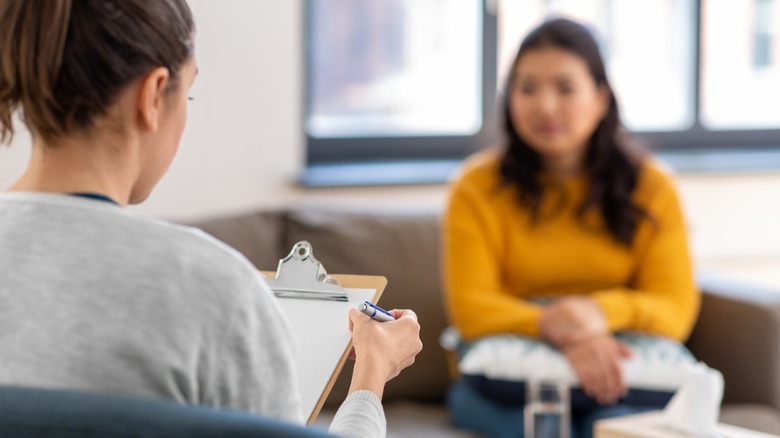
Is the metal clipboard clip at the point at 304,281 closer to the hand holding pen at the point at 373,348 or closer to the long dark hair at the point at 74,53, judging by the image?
the hand holding pen at the point at 373,348

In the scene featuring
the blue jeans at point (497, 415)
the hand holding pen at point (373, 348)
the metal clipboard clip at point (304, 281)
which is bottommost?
the blue jeans at point (497, 415)

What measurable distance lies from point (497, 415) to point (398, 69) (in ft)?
4.98

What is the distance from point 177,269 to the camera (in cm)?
90

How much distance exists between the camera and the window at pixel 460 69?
352cm

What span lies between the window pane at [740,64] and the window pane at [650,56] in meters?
0.07

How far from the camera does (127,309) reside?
2.91ft

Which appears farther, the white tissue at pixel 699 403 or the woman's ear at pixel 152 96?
the white tissue at pixel 699 403

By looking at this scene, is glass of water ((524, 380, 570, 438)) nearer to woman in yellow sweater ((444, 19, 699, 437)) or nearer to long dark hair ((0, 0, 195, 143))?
woman in yellow sweater ((444, 19, 699, 437))

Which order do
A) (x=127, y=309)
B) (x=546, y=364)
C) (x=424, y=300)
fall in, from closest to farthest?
(x=127, y=309) < (x=546, y=364) < (x=424, y=300)

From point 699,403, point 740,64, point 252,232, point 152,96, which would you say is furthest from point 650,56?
point 152,96

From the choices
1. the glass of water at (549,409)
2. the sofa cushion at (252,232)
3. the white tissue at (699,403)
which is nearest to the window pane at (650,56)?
the sofa cushion at (252,232)

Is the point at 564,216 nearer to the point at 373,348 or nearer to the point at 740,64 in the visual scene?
the point at 373,348

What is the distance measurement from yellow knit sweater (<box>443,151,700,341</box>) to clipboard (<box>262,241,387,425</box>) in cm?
134

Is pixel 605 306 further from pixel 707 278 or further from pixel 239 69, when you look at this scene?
pixel 239 69
